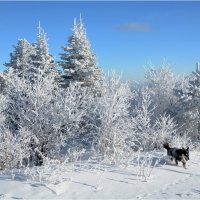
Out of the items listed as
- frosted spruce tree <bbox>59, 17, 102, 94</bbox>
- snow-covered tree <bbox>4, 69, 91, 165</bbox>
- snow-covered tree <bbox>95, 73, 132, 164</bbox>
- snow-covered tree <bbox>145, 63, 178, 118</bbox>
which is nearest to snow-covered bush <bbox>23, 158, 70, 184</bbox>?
snow-covered tree <bbox>95, 73, 132, 164</bbox>

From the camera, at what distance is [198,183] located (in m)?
10.2

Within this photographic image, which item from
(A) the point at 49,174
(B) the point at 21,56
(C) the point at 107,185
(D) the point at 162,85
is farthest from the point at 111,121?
(B) the point at 21,56

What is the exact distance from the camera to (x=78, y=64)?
31359mm

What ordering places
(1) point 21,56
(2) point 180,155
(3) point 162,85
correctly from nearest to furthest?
(2) point 180,155 < (3) point 162,85 < (1) point 21,56

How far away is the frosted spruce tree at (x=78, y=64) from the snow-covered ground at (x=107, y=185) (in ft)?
66.5

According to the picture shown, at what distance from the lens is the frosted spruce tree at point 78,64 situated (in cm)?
3161

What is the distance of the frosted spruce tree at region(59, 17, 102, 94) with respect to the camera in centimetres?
3161

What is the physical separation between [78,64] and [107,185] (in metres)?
22.4

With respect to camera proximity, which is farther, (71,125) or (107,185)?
(71,125)

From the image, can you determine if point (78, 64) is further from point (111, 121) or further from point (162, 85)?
point (111, 121)

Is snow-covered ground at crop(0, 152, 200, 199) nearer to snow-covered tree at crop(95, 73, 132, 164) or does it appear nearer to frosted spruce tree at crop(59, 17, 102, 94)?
snow-covered tree at crop(95, 73, 132, 164)

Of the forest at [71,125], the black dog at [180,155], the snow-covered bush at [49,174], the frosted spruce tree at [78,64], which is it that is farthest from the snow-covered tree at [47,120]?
the frosted spruce tree at [78,64]

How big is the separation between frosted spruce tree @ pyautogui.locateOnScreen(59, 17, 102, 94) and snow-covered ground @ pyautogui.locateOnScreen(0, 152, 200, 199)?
20276mm

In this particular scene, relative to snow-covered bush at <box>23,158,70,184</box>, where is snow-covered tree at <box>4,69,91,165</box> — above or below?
above
